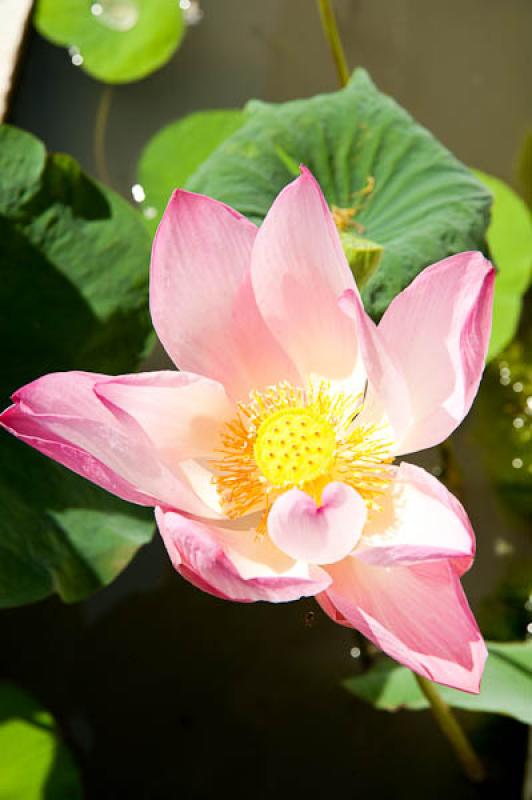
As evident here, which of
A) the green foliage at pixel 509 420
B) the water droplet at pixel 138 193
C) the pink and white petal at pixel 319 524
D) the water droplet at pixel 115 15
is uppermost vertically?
the water droplet at pixel 115 15

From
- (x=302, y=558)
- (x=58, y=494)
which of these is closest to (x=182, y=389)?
(x=302, y=558)

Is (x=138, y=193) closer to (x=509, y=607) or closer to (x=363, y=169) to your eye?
(x=363, y=169)

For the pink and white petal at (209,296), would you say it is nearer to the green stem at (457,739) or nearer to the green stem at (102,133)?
the green stem at (457,739)

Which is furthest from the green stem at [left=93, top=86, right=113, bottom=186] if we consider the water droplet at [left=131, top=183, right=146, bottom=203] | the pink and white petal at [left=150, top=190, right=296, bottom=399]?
the pink and white petal at [left=150, top=190, right=296, bottom=399]

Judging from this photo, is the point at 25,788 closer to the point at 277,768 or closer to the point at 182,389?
the point at 277,768

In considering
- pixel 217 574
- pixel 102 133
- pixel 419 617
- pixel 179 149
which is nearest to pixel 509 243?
pixel 179 149

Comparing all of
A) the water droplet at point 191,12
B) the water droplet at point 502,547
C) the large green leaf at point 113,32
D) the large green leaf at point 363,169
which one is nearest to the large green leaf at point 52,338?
the large green leaf at point 363,169
